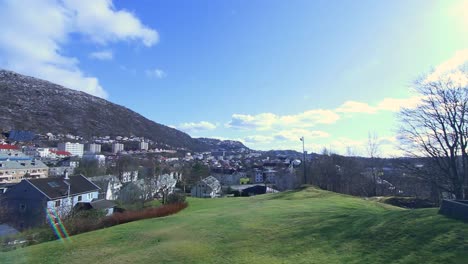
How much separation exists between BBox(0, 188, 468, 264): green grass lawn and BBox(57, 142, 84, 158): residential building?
502 ft

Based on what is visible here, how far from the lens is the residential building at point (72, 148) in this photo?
498 feet

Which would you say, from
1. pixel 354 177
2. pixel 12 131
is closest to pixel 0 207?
pixel 354 177

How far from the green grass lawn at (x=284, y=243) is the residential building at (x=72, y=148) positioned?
6028 inches

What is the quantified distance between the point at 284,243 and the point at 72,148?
16529cm

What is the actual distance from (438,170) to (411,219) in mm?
19089

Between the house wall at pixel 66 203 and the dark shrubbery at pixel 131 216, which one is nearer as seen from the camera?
the dark shrubbery at pixel 131 216

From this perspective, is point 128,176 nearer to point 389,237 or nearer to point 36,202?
point 36,202

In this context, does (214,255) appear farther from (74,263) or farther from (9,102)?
(9,102)

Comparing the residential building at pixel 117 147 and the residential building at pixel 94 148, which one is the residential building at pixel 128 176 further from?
the residential building at pixel 117 147

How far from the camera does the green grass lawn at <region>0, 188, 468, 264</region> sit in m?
9.72

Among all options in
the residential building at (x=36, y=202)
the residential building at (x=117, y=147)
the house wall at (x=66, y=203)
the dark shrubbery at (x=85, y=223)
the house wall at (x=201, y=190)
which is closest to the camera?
the dark shrubbery at (x=85, y=223)

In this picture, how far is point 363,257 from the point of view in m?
9.84

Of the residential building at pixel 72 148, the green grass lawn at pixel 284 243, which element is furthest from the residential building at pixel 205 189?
the residential building at pixel 72 148

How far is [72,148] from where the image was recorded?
15650cm
